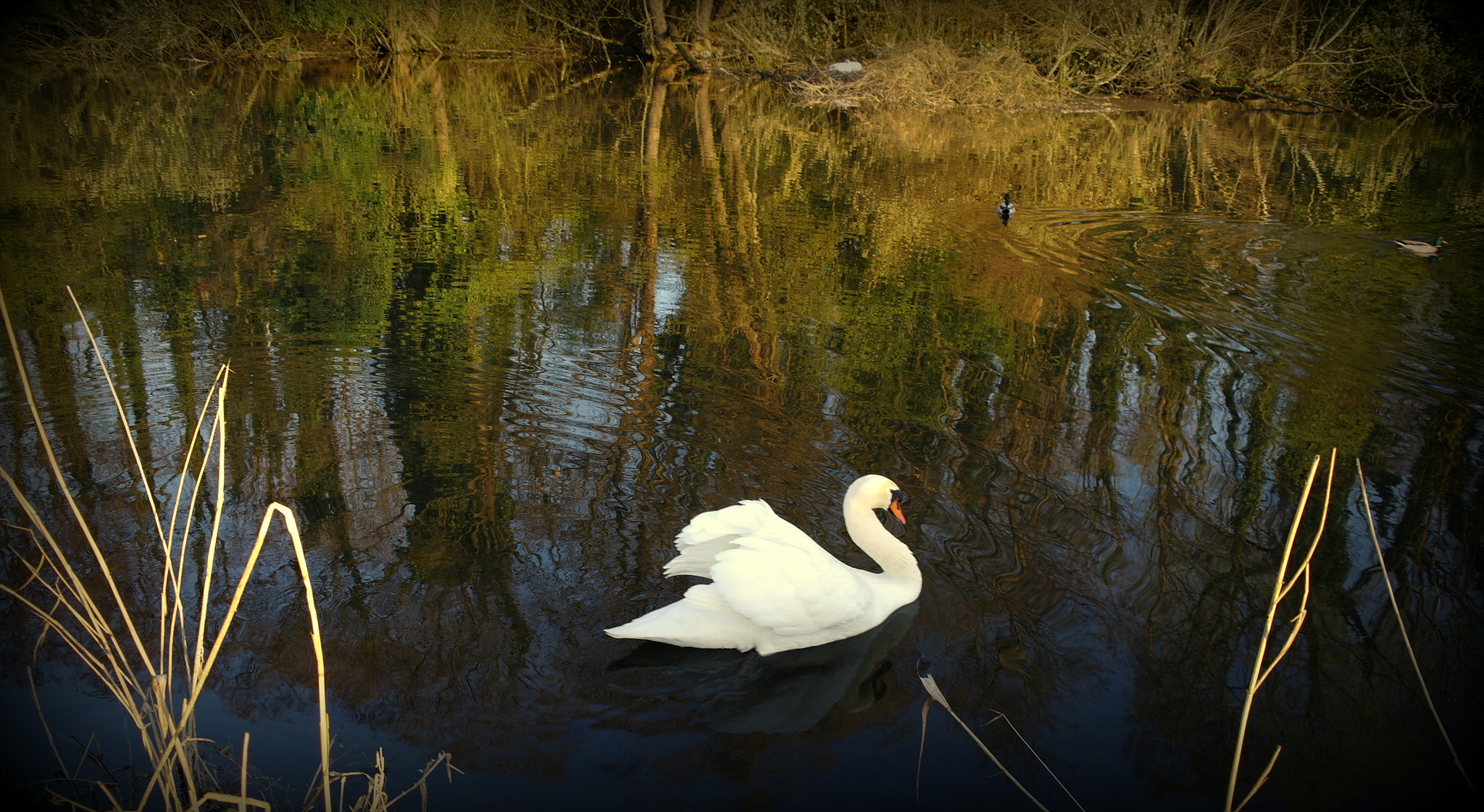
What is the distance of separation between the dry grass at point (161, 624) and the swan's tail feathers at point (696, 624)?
2.55 feet

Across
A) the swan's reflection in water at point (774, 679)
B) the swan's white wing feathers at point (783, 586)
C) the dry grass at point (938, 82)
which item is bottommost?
the swan's reflection in water at point (774, 679)

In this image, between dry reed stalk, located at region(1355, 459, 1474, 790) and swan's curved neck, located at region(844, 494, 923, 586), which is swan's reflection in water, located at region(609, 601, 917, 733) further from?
dry reed stalk, located at region(1355, 459, 1474, 790)

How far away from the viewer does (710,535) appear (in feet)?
12.1

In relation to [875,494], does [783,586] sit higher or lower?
lower

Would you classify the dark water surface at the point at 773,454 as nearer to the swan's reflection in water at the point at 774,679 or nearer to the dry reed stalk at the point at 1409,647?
the swan's reflection in water at the point at 774,679

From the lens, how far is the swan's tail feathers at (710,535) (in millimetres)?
3664

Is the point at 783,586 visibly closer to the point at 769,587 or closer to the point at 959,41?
the point at 769,587

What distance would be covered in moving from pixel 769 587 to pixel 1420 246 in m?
9.04

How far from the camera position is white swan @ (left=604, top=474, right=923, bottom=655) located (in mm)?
3475

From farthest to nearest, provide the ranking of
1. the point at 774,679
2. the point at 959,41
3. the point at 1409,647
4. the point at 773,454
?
1. the point at 959,41
2. the point at 773,454
3. the point at 774,679
4. the point at 1409,647

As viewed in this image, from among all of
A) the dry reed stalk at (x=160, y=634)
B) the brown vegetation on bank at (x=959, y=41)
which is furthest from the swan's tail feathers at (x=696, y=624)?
the brown vegetation on bank at (x=959, y=41)

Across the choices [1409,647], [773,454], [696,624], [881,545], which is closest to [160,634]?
[696,624]

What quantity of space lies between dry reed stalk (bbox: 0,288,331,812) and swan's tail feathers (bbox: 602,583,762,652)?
42.0 inches

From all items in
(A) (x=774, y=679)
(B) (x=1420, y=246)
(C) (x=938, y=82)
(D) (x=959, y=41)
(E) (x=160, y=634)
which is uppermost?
(D) (x=959, y=41)
